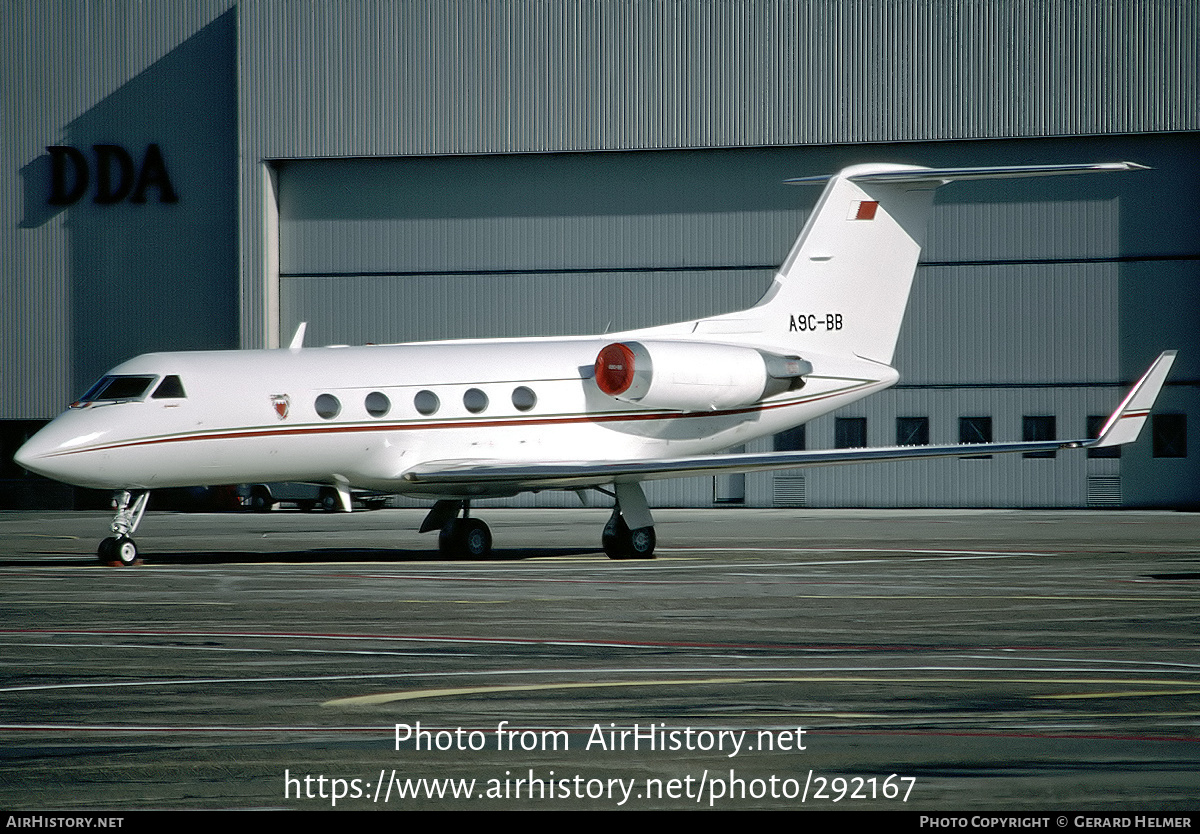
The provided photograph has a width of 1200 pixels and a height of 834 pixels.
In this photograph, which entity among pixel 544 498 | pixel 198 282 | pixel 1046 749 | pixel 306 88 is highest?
pixel 306 88

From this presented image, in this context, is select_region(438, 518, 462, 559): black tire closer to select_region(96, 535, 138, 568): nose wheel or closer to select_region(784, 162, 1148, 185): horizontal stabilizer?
select_region(96, 535, 138, 568): nose wheel

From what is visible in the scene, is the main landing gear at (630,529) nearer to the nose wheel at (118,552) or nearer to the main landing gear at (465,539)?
the main landing gear at (465,539)

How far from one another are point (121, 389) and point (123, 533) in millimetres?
1955

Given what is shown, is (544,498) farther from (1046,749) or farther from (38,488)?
(1046,749)

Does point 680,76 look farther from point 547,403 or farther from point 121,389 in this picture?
point 121,389

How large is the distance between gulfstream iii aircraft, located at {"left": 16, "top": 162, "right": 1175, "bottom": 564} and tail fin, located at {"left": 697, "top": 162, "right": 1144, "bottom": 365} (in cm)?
3

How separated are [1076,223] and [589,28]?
14210 millimetres

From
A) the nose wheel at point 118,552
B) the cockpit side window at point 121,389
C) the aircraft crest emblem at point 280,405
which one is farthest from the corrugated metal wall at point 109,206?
the nose wheel at point 118,552

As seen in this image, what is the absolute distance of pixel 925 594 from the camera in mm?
15359

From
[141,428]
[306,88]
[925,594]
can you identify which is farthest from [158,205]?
[925,594]

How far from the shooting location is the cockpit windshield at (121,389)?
776 inches

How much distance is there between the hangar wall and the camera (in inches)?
1522

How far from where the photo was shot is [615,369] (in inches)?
848

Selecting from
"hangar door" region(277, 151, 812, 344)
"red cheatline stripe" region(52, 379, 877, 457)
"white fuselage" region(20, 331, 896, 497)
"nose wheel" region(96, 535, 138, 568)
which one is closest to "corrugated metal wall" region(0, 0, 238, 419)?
"hangar door" region(277, 151, 812, 344)
